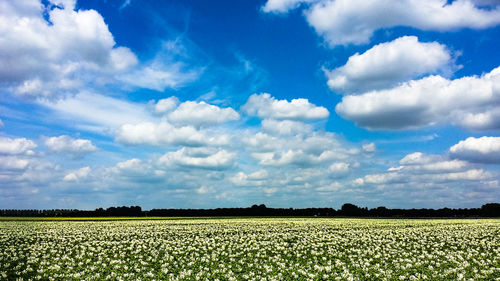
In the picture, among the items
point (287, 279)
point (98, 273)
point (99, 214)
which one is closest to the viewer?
point (287, 279)

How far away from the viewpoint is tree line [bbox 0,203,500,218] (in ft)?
331

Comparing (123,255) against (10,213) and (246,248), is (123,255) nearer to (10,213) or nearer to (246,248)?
(246,248)

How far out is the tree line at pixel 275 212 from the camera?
101000 mm

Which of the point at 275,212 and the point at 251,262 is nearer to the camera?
the point at 251,262

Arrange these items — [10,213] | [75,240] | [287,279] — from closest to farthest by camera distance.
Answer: [287,279] < [75,240] < [10,213]

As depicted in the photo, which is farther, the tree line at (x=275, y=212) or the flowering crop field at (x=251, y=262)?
the tree line at (x=275, y=212)

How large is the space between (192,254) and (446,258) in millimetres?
15951

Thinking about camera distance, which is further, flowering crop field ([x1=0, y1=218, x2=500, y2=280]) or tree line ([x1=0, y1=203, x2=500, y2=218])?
tree line ([x1=0, y1=203, x2=500, y2=218])

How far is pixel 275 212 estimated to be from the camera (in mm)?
109250

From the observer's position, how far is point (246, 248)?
24250 millimetres

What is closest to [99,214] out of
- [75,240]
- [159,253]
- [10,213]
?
[10,213]

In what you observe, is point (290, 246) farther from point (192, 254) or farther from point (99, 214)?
point (99, 214)

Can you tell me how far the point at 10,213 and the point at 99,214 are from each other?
34.7m

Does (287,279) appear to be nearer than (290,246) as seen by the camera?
Yes
